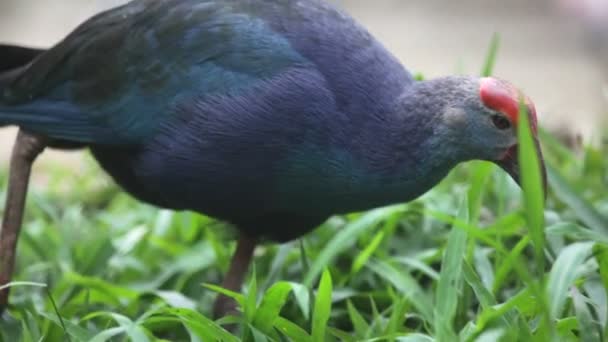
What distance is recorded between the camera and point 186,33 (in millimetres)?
3213

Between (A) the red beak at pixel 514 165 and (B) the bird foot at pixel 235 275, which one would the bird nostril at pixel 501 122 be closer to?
(A) the red beak at pixel 514 165

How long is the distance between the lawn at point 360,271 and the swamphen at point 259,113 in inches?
9.3

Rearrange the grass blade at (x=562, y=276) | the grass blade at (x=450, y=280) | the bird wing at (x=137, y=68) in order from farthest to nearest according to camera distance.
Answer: the bird wing at (x=137, y=68), the grass blade at (x=450, y=280), the grass blade at (x=562, y=276)

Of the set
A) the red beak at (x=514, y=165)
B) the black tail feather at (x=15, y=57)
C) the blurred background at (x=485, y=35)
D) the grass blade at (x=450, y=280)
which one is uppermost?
the black tail feather at (x=15, y=57)

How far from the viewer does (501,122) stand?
9.68ft

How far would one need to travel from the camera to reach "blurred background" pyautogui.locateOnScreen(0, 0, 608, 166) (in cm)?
800

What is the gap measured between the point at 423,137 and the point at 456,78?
0.64 feet

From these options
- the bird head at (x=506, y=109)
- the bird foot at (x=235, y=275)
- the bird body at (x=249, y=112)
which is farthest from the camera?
the bird foot at (x=235, y=275)

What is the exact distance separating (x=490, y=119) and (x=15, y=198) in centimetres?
152

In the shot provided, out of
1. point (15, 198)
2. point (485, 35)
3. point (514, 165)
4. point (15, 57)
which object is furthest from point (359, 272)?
point (485, 35)

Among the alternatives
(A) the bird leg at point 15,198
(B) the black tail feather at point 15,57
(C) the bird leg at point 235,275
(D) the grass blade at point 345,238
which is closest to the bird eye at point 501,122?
(D) the grass blade at point 345,238

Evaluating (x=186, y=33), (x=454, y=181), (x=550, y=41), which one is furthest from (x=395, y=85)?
(x=550, y=41)

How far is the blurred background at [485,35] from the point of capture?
8.00 meters

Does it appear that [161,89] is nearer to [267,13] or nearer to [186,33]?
[186,33]
